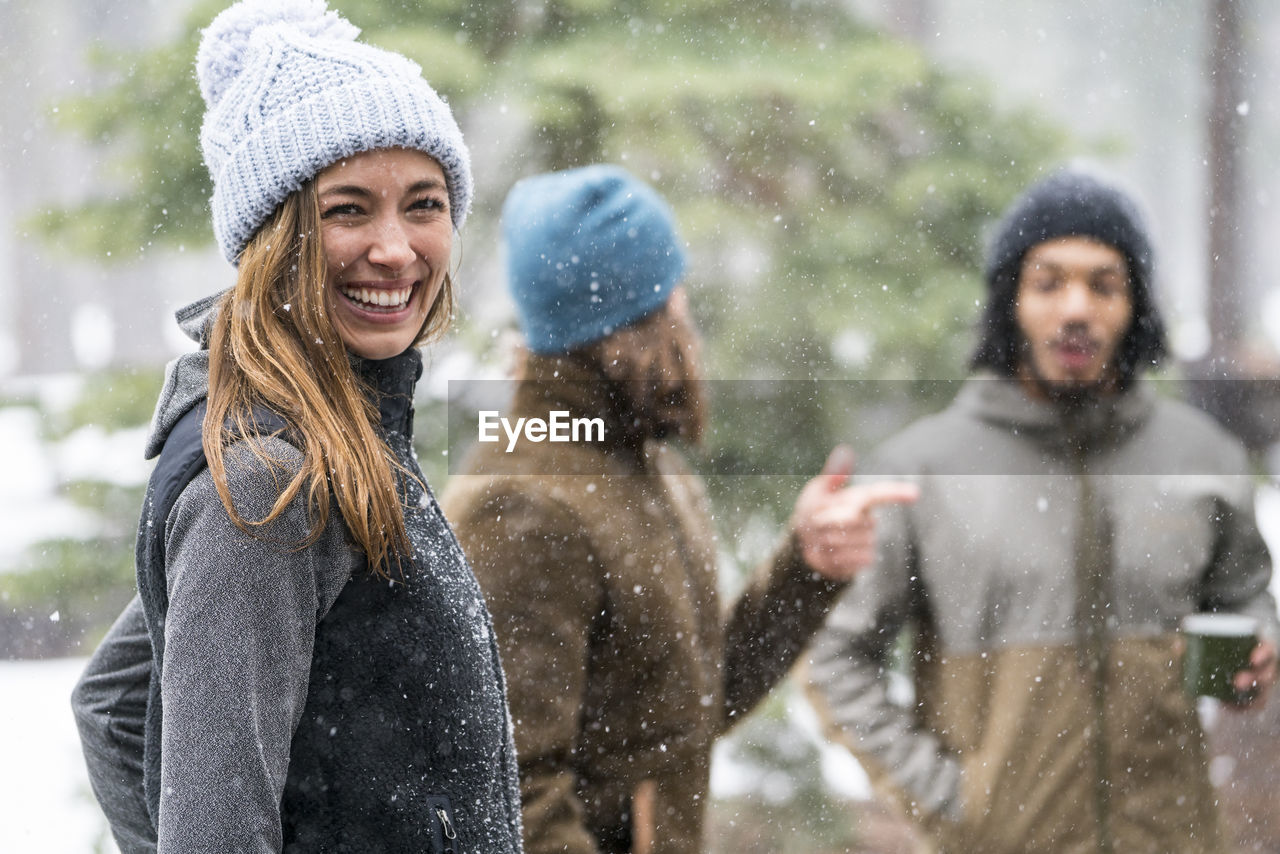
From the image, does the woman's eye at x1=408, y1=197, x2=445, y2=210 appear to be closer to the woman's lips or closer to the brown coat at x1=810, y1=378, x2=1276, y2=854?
the woman's lips

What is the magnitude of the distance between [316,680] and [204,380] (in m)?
0.32

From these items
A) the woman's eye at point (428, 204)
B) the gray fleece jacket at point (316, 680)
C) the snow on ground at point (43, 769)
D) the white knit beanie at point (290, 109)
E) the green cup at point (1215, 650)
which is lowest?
the snow on ground at point (43, 769)

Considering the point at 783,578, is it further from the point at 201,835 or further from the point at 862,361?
the point at 201,835

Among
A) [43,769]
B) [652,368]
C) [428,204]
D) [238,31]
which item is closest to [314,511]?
[428,204]

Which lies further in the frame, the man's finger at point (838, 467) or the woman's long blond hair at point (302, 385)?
the man's finger at point (838, 467)

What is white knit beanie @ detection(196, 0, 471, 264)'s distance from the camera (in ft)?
4.04

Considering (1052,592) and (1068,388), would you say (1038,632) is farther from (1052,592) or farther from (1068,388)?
(1068,388)

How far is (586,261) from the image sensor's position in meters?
1.99

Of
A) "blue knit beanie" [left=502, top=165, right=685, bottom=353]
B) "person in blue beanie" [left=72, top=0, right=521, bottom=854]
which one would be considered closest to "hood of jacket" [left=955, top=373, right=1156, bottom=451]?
"blue knit beanie" [left=502, top=165, right=685, bottom=353]

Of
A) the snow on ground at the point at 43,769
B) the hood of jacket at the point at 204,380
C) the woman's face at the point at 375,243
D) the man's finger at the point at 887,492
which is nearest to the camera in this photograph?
the hood of jacket at the point at 204,380

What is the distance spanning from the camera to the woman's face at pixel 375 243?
4.15 feet

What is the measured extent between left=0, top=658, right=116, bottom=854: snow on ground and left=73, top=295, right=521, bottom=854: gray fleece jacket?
1635mm
